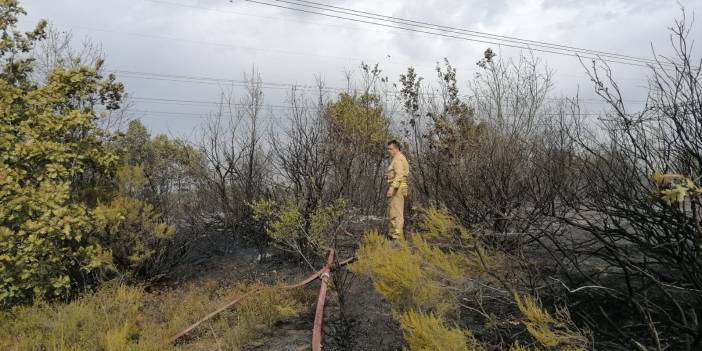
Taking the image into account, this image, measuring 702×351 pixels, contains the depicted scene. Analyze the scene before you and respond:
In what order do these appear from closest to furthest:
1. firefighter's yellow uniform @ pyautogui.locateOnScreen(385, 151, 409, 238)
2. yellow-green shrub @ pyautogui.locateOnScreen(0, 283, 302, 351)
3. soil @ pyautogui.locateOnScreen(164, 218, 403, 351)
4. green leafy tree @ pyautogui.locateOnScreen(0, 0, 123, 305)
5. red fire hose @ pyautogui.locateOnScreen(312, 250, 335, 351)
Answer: red fire hose @ pyautogui.locateOnScreen(312, 250, 335, 351) → soil @ pyautogui.locateOnScreen(164, 218, 403, 351) → yellow-green shrub @ pyautogui.locateOnScreen(0, 283, 302, 351) → green leafy tree @ pyautogui.locateOnScreen(0, 0, 123, 305) → firefighter's yellow uniform @ pyautogui.locateOnScreen(385, 151, 409, 238)

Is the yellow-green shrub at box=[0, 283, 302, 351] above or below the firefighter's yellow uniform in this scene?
below

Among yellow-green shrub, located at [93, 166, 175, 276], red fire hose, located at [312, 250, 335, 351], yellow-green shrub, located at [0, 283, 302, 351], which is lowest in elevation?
yellow-green shrub, located at [0, 283, 302, 351]

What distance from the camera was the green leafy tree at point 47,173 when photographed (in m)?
6.09

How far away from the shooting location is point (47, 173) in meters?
6.65

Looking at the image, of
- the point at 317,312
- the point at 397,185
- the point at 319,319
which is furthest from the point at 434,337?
the point at 397,185

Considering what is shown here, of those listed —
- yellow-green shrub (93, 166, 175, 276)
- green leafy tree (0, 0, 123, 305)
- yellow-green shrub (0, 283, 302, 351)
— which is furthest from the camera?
yellow-green shrub (93, 166, 175, 276)

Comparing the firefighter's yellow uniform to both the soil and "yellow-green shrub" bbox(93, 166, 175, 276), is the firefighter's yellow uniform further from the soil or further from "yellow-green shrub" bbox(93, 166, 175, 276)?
"yellow-green shrub" bbox(93, 166, 175, 276)

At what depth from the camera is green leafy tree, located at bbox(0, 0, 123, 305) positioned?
609cm

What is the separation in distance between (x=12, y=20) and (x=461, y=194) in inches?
287

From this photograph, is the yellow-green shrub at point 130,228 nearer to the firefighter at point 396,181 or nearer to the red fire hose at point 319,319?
the red fire hose at point 319,319

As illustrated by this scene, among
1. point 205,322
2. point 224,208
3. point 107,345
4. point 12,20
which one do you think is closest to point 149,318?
point 205,322

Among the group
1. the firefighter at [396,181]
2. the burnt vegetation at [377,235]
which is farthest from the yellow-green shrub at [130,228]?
the firefighter at [396,181]

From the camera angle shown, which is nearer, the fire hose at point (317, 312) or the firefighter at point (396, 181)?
the fire hose at point (317, 312)

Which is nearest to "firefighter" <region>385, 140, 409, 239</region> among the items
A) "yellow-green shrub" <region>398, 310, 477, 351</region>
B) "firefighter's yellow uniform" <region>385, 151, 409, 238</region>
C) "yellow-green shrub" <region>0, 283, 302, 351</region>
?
"firefighter's yellow uniform" <region>385, 151, 409, 238</region>
